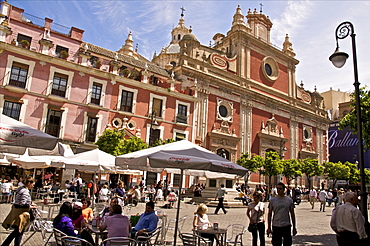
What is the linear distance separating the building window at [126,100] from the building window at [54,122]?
181 inches

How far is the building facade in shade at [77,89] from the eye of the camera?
62.5 feet

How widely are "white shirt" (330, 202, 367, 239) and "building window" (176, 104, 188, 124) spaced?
2005 centimetres

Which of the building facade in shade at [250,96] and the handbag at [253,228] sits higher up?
the building facade in shade at [250,96]

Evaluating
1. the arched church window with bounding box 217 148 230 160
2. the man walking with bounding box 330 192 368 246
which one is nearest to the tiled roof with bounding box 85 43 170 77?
the arched church window with bounding box 217 148 230 160

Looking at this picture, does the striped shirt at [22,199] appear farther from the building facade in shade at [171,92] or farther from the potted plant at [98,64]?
the potted plant at [98,64]

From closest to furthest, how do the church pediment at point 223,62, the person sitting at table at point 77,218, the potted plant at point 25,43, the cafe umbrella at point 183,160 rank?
1. the person sitting at table at point 77,218
2. the cafe umbrella at point 183,160
3. the potted plant at point 25,43
4. the church pediment at point 223,62

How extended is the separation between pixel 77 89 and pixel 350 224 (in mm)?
19444

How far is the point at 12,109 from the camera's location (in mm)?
18578

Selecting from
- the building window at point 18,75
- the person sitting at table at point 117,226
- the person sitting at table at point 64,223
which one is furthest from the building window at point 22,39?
the person sitting at table at point 117,226

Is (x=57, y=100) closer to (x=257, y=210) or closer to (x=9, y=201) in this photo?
(x=9, y=201)

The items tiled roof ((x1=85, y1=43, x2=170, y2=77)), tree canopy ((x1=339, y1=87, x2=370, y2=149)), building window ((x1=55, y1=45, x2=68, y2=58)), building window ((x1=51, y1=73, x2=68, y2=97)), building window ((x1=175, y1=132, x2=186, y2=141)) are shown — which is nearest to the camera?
tree canopy ((x1=339, y1=87, x2=370, y2=149))

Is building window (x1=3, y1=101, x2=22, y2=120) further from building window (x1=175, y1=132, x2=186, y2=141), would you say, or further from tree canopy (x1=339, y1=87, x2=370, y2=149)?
tree canopy (x1=339, y1=87, x2=370, y2=149)

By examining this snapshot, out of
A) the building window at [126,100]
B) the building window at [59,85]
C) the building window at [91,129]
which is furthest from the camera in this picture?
the building window at [126,100]

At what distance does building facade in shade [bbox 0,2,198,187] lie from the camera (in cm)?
1905
